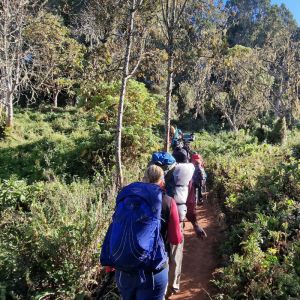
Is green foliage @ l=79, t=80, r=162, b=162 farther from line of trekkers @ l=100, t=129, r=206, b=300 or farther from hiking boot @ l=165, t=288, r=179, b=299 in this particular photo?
line of trekkers @ l=100, t=129, r=206, b=300

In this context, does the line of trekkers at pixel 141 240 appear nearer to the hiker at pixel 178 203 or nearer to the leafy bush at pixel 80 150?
the hiker at pixel 178 203

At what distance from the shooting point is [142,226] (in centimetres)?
302

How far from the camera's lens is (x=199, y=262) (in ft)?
19.7

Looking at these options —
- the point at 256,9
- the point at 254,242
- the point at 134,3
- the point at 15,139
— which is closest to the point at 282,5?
the point at 256,9

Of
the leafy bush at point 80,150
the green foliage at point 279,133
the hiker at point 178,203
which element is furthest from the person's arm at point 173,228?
the green foliage at point 279,133

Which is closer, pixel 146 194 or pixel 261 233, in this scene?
pixel 146 194

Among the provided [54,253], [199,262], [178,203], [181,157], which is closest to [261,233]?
[199,262]

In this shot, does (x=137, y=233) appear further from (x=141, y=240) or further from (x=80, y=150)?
(x=80, y=150)

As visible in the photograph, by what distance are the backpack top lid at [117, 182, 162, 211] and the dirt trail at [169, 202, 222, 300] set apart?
203 cm

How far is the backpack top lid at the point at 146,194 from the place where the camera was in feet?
10.2

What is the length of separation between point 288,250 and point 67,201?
3.14 meters

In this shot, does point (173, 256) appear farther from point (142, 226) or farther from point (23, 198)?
point (23, 198)

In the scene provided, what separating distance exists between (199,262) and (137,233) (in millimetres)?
3314

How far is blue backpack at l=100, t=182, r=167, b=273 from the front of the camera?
9.78ft
